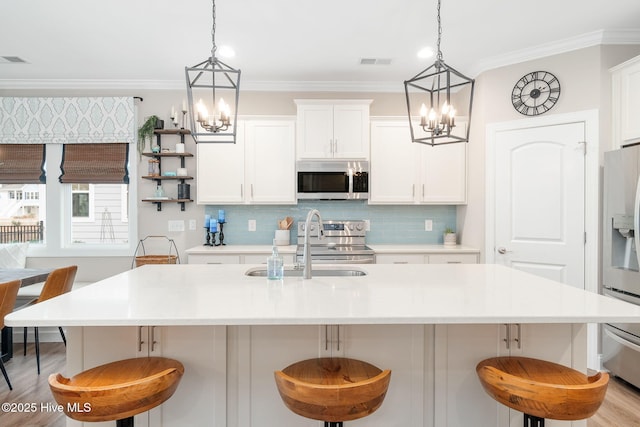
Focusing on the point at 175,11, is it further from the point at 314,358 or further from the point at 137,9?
the point at 314,358

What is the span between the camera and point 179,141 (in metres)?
4.18

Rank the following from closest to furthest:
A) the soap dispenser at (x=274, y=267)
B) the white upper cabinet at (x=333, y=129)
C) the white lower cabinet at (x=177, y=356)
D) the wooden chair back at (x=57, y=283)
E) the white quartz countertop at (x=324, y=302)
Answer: the white quartz countertop at (x=324, y=302)
the white lower cabinet at (x=177, y=356)
the soap dispenser at (x=274, y=267)
the wooden chair back at (x=57, y=283)
the white upper cabinet at (x=333, y=129)

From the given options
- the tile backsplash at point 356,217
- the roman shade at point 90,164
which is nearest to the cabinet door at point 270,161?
the tile backsplash at point 356,217

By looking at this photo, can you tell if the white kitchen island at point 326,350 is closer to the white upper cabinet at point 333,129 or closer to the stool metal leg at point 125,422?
the stool metal leg at point 125,422

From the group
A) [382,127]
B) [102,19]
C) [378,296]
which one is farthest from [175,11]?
[378,296]

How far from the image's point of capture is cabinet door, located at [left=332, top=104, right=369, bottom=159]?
3.91 metres

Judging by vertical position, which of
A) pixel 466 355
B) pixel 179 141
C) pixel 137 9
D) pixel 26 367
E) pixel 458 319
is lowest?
pixel 26 367

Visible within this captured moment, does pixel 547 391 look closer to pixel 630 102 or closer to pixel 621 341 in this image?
pixel 621 341

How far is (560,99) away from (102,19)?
3.70 meters

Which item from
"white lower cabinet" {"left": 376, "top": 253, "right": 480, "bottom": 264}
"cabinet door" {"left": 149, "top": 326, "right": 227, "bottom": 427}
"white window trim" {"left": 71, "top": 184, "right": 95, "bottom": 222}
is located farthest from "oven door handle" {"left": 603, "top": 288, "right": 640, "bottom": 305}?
"white window trim" {"left": 71, "top": 184, "right": 95, "bottom": 222}

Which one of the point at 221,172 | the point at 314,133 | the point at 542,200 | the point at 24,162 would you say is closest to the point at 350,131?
the point at 314,133

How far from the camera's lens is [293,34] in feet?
10.1

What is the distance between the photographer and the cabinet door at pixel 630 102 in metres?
2.79

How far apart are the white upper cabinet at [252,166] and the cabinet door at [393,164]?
86cm
